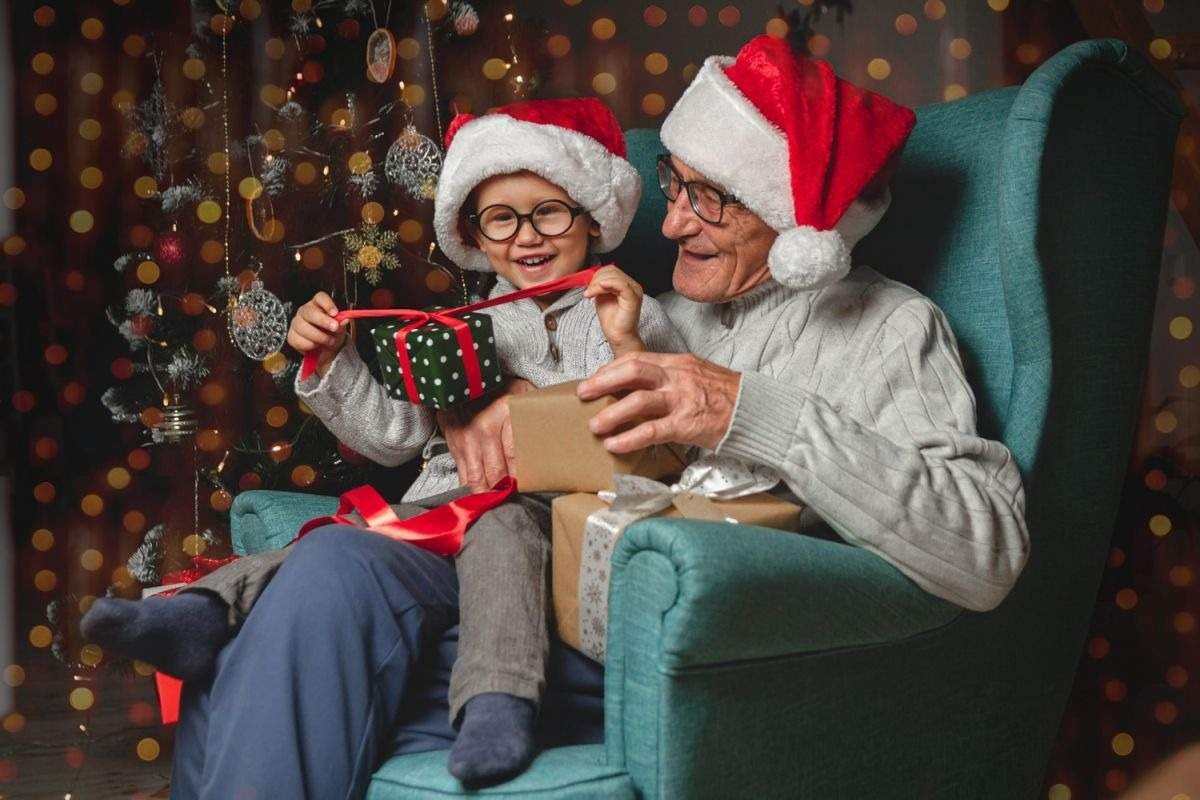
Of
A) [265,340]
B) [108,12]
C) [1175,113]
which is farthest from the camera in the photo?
[108,12]

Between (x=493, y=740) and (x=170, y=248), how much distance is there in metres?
1.91

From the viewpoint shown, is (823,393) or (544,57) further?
(544,57)

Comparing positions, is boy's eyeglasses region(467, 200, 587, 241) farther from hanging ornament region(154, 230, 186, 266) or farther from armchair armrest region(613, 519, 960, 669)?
hanging ornament region(154, 230, 186, 266)

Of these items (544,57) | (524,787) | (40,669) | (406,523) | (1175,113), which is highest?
(544,57)

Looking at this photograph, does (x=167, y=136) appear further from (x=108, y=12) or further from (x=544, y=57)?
(x=544, y=57)

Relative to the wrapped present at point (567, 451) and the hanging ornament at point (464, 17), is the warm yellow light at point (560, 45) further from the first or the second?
the wrapped present at point (567, 451)

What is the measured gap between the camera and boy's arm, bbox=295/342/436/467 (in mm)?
1825

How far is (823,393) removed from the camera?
1596 millimetres

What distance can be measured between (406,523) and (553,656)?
0.81ft

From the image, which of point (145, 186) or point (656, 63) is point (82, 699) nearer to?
point (145, 186)

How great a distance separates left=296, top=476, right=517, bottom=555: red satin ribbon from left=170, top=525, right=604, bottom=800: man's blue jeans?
1.0 inches

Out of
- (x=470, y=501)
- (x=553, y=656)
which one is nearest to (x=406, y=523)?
(x=470, y=501)

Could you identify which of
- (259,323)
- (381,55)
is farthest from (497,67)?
(259,323)

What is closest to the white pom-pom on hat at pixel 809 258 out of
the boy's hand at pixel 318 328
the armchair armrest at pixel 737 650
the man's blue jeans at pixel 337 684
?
the armchair armrest at pixel 737 650
